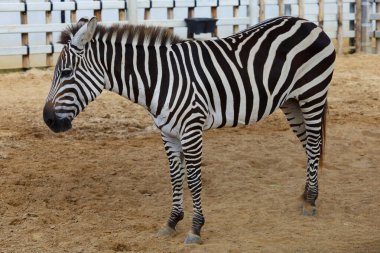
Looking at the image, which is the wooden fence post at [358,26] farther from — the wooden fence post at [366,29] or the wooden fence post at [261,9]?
Answer: the wooden fence post at [261,9]

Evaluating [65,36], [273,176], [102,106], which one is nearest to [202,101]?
[65,36]

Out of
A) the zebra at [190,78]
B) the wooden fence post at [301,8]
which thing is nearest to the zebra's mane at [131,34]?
the zebra at [190,78]

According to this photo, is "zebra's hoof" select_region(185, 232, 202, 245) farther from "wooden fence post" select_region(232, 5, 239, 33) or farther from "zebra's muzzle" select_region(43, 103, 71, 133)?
"wooden fence post" select_region(232, 5, 239, 33)

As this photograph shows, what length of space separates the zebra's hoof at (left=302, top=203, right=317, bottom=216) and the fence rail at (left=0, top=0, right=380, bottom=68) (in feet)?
29.8

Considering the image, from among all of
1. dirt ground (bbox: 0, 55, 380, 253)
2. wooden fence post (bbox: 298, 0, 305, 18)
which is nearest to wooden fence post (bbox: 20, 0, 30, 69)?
dirt ground (bbox: 0, 55, 380, 253)

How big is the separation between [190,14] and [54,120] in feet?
36.4

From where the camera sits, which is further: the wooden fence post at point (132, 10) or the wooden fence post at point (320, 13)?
the wooden fence post at point (320, 13)

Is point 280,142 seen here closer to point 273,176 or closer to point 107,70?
point 273,176

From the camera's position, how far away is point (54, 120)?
19.2 ft

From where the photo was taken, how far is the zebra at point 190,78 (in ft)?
19.2

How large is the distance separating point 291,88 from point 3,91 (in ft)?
22.9

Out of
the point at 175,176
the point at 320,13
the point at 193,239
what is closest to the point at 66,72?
the point at 175,176

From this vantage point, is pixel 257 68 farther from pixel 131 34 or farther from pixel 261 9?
pixel 261 9

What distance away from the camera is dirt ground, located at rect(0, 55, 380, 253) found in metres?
5.90
